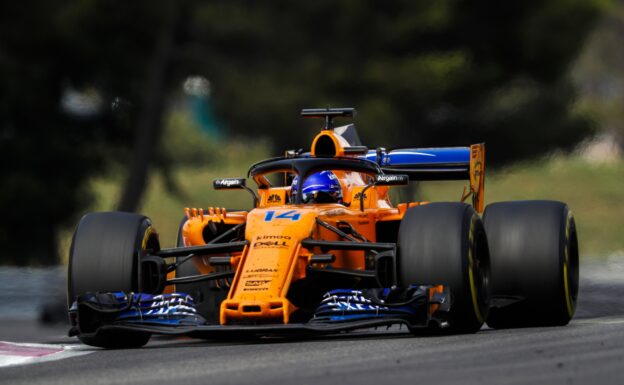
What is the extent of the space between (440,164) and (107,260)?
386cm

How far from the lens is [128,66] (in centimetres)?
2733

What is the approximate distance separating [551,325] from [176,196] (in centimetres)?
1920

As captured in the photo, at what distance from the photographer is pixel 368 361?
26.6 feet

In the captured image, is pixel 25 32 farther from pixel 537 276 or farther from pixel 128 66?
pixel 537 276

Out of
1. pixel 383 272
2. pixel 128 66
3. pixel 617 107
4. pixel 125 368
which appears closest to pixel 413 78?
pixel 128 66

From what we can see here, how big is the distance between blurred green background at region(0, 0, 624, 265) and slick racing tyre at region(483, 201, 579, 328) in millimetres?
13730

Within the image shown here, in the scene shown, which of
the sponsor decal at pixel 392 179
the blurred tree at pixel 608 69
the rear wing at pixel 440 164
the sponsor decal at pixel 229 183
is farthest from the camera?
the blurred tree at pixel 608 69

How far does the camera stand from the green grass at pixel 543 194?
34.8 metres

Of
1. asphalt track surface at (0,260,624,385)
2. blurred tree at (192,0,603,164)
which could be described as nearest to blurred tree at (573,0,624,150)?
blurred tree at (192,0,603,164)

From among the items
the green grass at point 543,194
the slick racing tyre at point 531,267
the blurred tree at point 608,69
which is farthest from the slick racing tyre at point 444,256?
the blurred tree at point 608,69

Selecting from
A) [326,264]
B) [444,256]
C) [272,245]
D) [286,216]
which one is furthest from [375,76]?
[444,256]

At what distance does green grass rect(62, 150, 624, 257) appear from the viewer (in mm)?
34750

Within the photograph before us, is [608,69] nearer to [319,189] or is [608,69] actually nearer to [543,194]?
[543,194]

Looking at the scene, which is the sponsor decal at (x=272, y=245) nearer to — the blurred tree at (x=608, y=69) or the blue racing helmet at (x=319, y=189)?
the blue racing helmet at (x=319, y=189)
